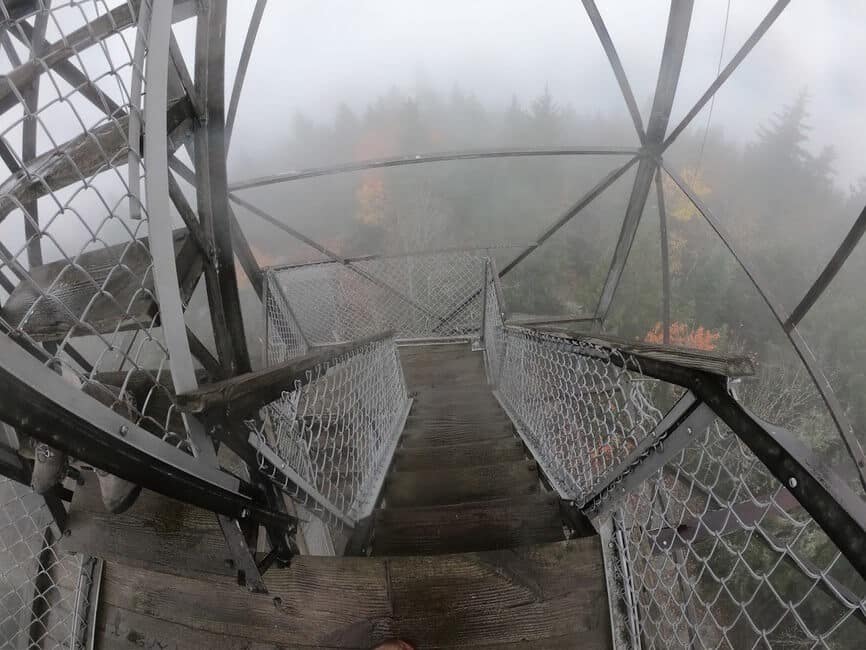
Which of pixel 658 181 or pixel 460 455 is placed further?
pixel 658 181

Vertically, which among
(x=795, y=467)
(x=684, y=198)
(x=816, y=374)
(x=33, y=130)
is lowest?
(x=816, y=374)

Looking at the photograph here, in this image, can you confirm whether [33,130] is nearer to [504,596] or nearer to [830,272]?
[504,596]

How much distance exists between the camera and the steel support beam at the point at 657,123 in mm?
2477

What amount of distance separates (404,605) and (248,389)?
0.72 m

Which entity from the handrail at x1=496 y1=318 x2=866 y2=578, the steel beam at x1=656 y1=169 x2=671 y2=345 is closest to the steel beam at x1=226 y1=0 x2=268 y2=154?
the handrail at x1=496 y1=318 x2=866 y2=578

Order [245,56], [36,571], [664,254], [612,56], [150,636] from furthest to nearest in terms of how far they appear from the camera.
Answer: [664,254]
[612,56]
[245,56]
[36,571]
[150,636]

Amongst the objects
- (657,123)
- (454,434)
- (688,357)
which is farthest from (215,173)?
(657,123)

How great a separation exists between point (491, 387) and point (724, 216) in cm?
3085

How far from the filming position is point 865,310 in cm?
2014

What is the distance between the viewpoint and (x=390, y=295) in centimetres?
509

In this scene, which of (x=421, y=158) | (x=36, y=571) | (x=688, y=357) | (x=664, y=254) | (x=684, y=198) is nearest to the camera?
(x=688, y=357)

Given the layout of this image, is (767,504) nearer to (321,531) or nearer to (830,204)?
(321,531)

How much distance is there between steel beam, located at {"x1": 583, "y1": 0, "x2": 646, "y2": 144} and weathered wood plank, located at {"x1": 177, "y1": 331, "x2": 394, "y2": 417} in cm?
289

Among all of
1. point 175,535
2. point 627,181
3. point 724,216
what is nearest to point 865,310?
point 724,216
